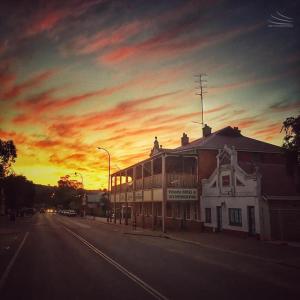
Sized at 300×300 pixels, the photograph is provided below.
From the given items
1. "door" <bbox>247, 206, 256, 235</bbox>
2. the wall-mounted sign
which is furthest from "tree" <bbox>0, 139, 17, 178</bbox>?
"door" <bbox>247, 206, 256, 235</bbox>

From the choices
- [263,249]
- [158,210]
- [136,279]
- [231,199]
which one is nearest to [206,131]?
[158,210]

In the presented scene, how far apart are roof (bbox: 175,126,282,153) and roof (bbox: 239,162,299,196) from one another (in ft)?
24.6

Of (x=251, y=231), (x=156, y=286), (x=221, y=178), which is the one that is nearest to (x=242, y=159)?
(x=221, y=178)

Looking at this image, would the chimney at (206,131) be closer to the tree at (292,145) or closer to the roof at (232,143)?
the roof at (232,143)

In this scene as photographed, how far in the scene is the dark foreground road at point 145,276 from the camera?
10.3 metres

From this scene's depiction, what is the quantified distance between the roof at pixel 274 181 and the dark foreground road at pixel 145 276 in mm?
9293

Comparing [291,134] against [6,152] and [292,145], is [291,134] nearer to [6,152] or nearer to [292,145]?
[292,145]

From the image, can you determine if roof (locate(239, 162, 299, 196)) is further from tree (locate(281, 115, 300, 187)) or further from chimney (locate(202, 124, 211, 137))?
chimney (locate(202, 124, 211, 137))

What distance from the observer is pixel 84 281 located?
1189 cm

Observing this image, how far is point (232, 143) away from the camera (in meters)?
39.2

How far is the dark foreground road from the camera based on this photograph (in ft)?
33.8

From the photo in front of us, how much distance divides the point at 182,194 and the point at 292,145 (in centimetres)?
1645

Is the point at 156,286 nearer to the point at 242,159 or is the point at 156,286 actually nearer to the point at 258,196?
the point at 258,196

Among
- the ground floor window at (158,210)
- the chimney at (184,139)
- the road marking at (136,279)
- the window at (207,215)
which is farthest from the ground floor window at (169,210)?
the road marking at (136,279)
